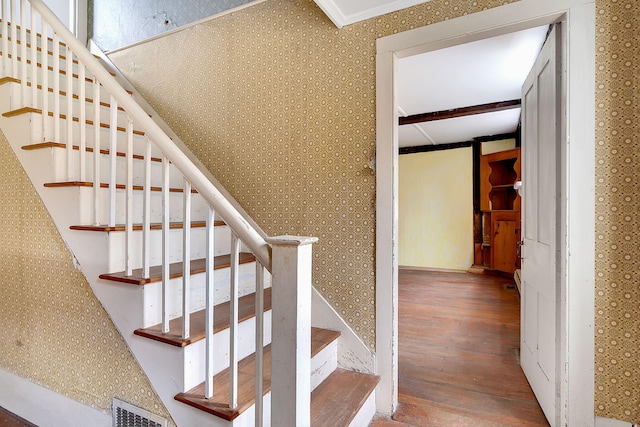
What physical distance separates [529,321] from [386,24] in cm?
211

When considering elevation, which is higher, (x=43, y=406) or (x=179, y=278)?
(x=179, y=278)

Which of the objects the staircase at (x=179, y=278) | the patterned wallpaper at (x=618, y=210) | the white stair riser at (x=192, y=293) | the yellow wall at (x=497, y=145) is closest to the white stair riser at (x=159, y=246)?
the staircase at (x=179, y=278)

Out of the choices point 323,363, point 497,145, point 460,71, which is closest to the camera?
point 323,363

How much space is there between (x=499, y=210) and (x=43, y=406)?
19.7 feet

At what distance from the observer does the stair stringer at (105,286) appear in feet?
4.57

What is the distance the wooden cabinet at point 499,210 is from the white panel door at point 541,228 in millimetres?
3347

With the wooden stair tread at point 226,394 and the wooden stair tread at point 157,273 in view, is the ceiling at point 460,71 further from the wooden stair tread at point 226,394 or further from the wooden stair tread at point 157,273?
the wooden stair tread at point 226,394

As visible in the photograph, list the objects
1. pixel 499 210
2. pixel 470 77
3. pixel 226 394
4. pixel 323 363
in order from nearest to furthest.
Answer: pixel 226 394 → pixel 323 363 → pixel 470 77 → pixel 499 210

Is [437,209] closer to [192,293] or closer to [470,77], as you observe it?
[470,77]

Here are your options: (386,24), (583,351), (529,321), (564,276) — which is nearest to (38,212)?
(386,24)

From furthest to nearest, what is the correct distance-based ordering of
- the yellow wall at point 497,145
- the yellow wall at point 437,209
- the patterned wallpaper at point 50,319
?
the yellow wall at point 437,209 < the yellow wall at point 497,145 < the patterned wallpaper at point 50,319

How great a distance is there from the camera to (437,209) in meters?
6.16

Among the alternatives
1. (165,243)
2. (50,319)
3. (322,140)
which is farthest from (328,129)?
(50,319)

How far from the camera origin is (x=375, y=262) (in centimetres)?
187
